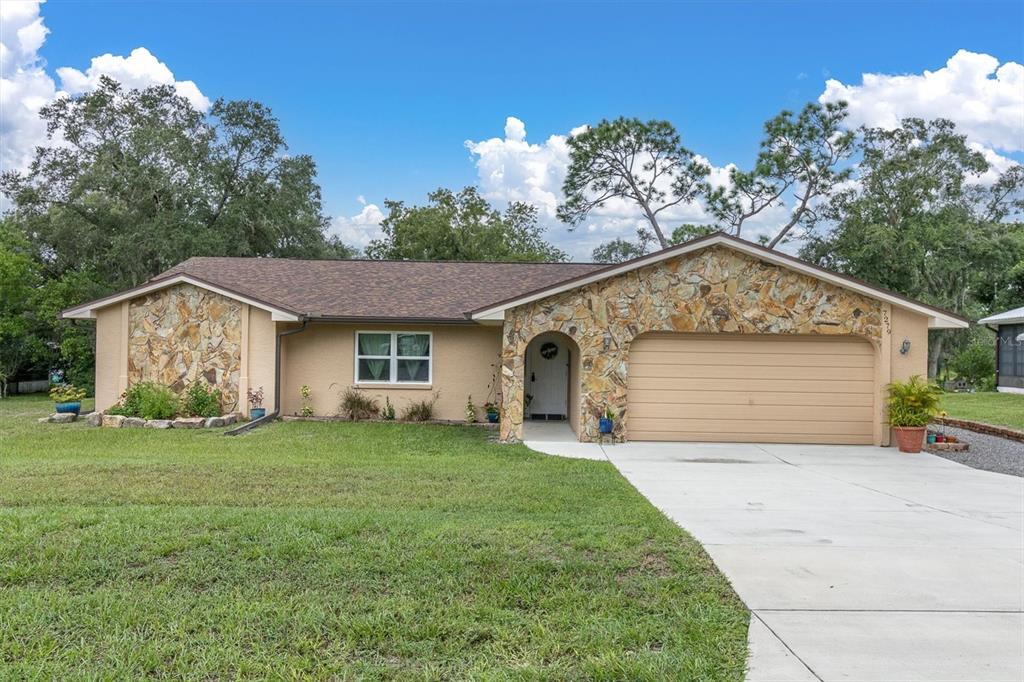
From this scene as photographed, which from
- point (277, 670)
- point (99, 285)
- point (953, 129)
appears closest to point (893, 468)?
point (277, 670)

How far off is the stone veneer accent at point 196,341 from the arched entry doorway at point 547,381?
668 centimetres

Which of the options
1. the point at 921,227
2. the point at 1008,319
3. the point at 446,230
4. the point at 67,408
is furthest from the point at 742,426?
the point at 446,230

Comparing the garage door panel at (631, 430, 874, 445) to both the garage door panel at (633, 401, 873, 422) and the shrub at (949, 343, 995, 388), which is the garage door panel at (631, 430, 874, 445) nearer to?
the garage door panel at (633, 401, 873, 422)

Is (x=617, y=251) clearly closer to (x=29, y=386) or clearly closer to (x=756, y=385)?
(x=29, y=386)

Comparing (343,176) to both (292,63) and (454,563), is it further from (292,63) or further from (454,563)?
(454,563)

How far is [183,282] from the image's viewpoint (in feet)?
46.3

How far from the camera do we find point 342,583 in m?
4.49

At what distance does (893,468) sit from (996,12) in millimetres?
10644

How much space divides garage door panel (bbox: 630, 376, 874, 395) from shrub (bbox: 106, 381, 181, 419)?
9.55 meters

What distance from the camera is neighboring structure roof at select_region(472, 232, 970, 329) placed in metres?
11.7

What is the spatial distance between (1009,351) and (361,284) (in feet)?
79.3

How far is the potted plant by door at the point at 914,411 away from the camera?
11.5 meters

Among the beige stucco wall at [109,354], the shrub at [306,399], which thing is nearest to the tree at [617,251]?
the shrub at [306,399]

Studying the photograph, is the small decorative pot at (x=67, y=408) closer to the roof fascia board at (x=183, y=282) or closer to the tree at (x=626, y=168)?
the roof fascia board at (x=183, y=282)
